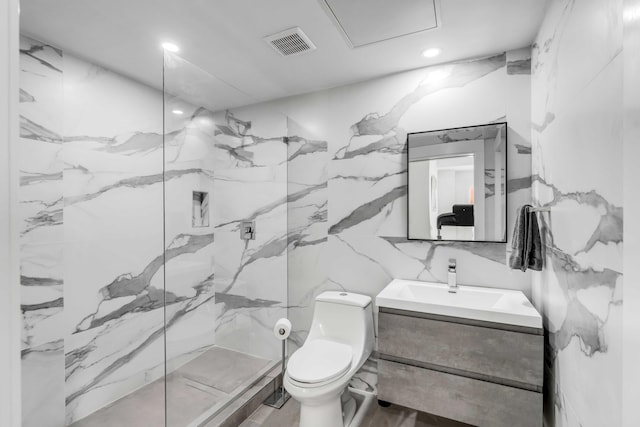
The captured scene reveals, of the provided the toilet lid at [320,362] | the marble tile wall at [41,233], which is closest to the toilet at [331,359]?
the toilet lid at [320,362]

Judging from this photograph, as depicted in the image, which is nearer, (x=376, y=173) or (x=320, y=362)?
(x=320, y=362)

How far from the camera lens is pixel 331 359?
1857 mm

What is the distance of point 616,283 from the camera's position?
0.86 metres

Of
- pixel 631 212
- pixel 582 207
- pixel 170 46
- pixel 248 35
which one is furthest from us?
pixel 170 46

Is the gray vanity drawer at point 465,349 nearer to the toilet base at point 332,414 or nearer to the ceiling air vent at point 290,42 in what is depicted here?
the toilet base at point 332,414

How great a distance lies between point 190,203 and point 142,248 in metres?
0.77

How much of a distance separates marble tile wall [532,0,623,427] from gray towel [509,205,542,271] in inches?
1.6

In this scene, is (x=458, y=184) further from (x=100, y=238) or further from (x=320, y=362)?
(x=100, y=238)

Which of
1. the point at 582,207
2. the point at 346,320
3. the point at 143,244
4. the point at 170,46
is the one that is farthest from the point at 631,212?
the point at 143,244

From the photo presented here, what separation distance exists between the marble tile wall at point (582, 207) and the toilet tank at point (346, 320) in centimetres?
100

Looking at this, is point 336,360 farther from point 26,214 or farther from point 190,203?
point 26,214

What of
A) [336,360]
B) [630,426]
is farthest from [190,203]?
[630,426]

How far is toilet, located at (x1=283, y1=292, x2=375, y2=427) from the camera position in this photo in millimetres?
1683

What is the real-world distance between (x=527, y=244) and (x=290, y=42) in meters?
1.72
